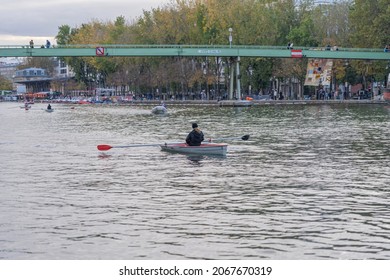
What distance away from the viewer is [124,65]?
15600 cm

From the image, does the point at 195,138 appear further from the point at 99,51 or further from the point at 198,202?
the point at 99,51

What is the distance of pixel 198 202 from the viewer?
26688mm

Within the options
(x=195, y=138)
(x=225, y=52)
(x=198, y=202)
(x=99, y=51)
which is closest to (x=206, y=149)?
(x=195, y=138)

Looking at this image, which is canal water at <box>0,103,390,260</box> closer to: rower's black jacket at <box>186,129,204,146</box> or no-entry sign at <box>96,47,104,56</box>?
rower's black jacket at <box>186,129,204,146</box>

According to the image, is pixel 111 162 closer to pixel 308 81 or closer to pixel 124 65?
pixel 308 81

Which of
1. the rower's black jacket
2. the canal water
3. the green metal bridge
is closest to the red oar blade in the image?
the canal water

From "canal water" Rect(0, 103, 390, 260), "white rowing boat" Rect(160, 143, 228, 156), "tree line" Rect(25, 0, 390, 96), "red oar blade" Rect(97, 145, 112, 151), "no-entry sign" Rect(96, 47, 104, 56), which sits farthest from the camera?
"tree line" Rect(25, 0, 390, 96)

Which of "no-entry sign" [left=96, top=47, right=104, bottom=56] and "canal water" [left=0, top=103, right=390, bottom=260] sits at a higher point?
"no-entry sign" [left=96, top=47, right=104, bottom=56]

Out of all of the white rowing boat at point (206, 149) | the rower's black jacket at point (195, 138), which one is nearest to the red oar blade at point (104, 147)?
the white rowing boat at point (206, 149)

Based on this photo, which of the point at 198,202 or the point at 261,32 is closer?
the point at 198,202

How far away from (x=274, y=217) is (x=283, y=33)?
110m

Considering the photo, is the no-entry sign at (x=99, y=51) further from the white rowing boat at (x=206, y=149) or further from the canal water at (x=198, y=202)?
the white rowing boat at (x=206, y=149)

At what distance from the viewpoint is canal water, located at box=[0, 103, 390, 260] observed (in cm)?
2036

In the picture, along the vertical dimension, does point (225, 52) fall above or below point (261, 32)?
below
